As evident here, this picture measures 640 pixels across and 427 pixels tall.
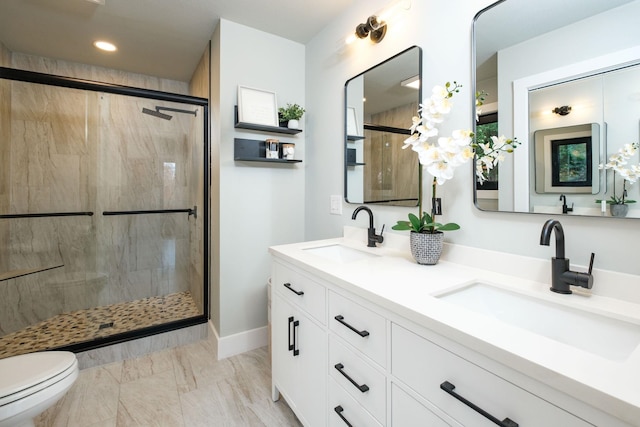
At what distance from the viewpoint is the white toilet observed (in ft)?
3.50

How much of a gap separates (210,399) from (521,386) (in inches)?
65.2

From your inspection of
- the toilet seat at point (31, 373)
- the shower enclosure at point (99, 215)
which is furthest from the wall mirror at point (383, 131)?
the toilet seat at point (31, 373)

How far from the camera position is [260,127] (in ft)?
6.62

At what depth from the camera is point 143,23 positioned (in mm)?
2053

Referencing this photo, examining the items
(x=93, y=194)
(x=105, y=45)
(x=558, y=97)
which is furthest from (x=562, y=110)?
(x=93, y=194)

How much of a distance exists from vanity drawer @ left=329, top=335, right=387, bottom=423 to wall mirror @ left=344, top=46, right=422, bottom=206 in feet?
2.63

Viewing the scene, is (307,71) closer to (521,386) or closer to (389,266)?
(389,266)

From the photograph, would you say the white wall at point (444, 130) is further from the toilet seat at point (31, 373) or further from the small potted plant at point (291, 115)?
the toilet seat at point (31, 373)

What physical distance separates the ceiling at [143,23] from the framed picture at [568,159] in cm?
154

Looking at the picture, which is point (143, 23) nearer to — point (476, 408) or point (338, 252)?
point (338, 252)

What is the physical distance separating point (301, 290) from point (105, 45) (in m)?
2.76

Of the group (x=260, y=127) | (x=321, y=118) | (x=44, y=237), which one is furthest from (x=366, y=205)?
(x=44, y=237)

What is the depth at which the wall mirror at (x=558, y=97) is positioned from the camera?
82 cm

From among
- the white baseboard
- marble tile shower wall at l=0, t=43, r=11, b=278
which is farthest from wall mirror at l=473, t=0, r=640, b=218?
marble tile shower wall at l=0, t=43, r=11, b=278
